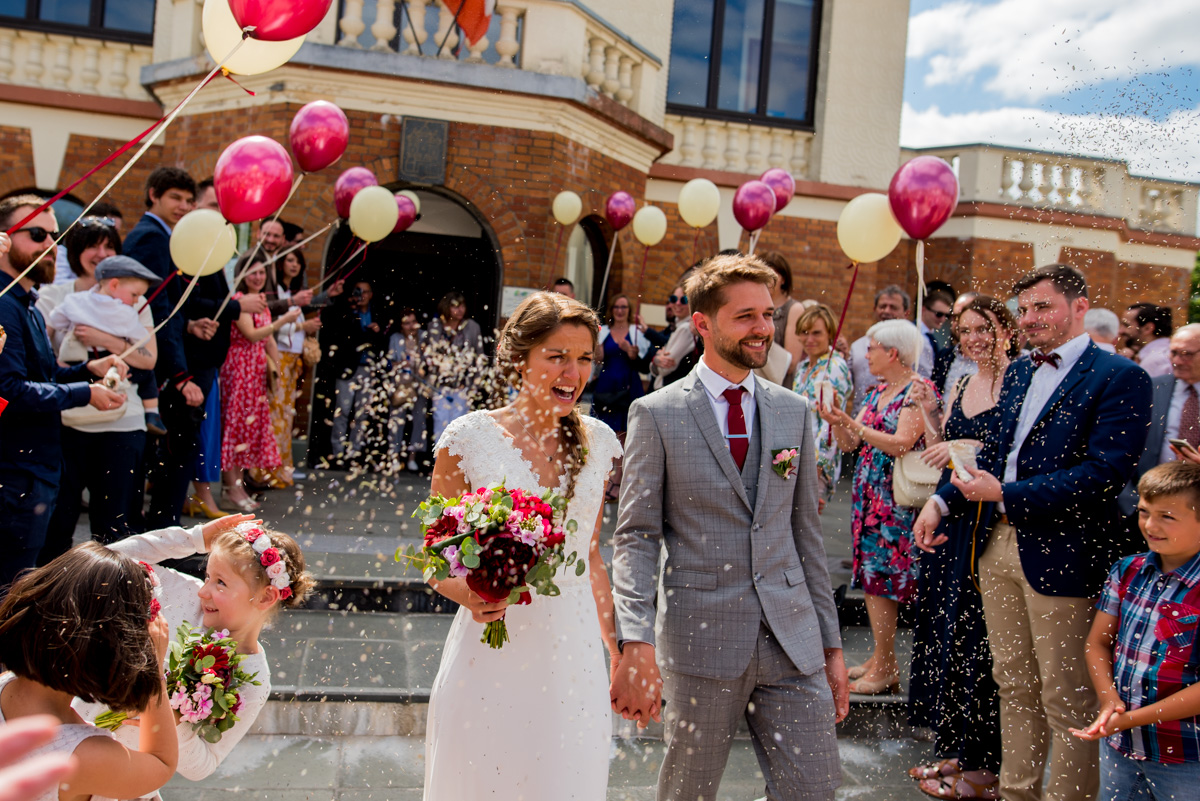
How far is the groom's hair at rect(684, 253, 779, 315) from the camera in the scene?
3057mm

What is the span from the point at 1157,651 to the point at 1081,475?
707 millimetres

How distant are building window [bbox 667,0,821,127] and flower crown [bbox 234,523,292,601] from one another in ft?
38.0

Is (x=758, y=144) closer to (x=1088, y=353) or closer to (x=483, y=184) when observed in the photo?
(x=483, y=184)

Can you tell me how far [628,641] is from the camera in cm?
281

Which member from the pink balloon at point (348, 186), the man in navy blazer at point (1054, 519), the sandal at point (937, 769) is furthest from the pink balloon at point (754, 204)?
the sandal at point (937, 769)

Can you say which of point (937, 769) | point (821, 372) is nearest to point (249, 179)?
point (821, 372)

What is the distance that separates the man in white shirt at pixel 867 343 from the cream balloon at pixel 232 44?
4197mm

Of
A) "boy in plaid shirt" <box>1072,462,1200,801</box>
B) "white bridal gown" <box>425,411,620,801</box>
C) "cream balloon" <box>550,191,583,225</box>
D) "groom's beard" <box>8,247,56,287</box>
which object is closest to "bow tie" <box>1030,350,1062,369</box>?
"boy in plaid shirt" <box>1072,462,1200,801</box>

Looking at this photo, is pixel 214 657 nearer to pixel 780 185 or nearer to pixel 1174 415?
pixel 1174 415

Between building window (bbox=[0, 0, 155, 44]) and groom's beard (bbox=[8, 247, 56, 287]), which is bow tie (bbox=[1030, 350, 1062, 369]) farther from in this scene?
building window (bbox=[0, 0, 155, 44])

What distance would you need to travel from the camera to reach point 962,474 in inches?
156

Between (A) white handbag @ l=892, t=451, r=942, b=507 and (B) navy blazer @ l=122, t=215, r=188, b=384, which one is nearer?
(A) white handbag @ l=892, t=451, r=942, b=507

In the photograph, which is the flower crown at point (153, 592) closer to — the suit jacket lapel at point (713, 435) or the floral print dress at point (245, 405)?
the suit jacket lapel at point (713, 435)

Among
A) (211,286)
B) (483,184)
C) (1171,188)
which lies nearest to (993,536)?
(211,286)
